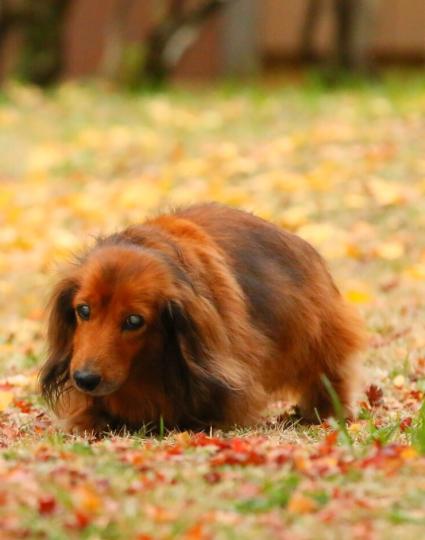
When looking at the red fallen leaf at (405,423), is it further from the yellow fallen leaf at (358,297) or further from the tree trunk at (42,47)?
the tree trunk at (42,47)

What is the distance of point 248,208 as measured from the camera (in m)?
9.99

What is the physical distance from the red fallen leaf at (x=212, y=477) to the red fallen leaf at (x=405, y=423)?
1.15 meters

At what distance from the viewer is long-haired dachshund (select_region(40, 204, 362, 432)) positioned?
4977 mm

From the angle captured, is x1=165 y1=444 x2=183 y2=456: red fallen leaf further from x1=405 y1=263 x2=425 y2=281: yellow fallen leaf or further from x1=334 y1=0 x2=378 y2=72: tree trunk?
x1=334 y1=0 x2=378 y2=72: tree trunk

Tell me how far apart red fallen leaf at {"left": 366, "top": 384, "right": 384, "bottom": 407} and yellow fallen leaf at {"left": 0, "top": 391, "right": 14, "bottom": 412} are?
5.15ft

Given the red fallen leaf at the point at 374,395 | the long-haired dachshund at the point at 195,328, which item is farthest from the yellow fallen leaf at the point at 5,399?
the red fallen leaf at the point at 374,395

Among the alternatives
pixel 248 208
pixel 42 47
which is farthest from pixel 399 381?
pixel 42 47

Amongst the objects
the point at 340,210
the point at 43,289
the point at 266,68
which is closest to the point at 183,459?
the point at 43,289

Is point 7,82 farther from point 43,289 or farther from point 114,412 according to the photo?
point 114,412

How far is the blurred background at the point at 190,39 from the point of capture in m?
17.2

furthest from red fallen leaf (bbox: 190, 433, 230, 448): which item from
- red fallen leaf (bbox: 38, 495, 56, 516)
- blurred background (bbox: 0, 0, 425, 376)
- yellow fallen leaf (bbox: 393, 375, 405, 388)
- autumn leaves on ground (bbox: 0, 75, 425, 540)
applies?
yellow fallen leaf (bbox: 393, 375, 405, 388)

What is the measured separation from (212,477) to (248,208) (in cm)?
603

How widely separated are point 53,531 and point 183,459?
874mm

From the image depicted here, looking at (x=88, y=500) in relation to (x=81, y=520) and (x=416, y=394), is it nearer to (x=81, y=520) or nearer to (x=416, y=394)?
(x=81, y=520)
